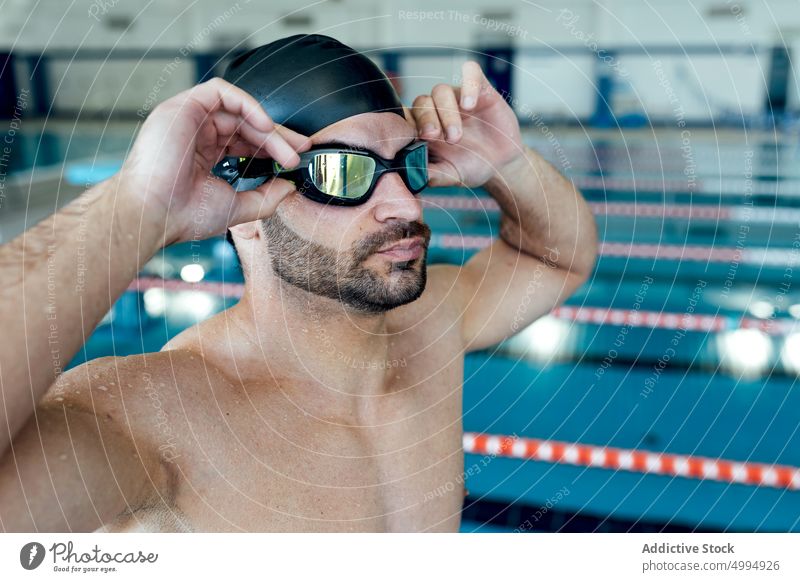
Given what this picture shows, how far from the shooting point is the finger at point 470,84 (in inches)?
47.6

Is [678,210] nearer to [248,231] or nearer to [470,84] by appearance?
[470,84]

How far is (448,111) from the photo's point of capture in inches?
48.2

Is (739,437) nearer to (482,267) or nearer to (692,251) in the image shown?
(482,267)

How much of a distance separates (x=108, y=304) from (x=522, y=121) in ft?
33.0

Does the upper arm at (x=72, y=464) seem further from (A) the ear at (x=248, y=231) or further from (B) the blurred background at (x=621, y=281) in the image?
(B) the blurred background at (x=621, y=281)

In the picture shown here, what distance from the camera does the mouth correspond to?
1.17 metres

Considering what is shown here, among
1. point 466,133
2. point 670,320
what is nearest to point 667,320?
point 670,320

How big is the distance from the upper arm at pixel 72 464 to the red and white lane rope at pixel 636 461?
180 cm

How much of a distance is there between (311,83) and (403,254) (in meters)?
0.28
